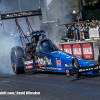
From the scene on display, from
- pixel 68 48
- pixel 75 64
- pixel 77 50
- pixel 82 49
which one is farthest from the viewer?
pixel 68 48

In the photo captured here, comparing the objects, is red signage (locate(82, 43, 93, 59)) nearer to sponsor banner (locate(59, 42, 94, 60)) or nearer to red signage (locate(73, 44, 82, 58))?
sponsor banner (locate(59, 42, 94, 60))

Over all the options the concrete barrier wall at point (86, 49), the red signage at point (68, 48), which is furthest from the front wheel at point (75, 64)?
the red signage at point (68, 48)

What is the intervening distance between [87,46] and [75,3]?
42508 mm

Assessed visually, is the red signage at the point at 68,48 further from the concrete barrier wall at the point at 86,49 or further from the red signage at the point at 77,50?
the red signage at the point at 77,50

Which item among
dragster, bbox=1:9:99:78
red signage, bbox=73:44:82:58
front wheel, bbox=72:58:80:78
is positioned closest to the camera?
front wheel, bbox=72:58:80:78

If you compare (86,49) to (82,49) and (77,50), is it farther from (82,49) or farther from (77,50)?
(77,50)

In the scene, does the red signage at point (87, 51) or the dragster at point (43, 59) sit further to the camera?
the red signage at point (87, 51)

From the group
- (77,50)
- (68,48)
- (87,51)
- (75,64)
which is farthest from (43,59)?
(68,48)

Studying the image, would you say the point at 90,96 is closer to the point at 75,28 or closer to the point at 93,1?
the point at 75,28

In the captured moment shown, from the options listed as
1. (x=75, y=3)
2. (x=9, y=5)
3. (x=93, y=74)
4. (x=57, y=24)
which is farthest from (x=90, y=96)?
(x=75, y=3)

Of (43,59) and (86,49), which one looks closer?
(43,59)

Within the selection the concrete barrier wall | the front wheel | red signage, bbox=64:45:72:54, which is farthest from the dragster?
red signage, bbox=64:45:72:54

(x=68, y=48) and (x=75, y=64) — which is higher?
(x=68, y=48)

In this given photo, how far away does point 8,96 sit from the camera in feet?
19.6
